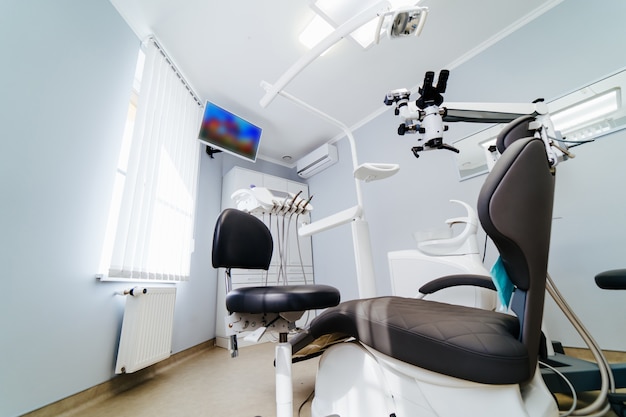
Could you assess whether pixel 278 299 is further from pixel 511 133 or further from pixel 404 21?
pixel 404 21

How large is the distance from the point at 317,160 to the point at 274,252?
5.09 feet

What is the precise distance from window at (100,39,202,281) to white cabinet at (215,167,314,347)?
0.61m

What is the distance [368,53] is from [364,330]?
2540 mm

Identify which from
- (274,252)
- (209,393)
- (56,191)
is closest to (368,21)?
(56,191)

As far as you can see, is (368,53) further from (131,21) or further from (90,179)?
(90,179)

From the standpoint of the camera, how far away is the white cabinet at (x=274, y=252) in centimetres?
265

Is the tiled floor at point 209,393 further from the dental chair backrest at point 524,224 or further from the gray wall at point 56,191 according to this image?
the dental chair backrest at point 524,224

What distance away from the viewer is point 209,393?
1.37 m

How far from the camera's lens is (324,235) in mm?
3531

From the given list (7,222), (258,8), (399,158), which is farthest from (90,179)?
(399,158)

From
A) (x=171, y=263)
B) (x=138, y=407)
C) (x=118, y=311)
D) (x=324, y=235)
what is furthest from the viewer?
(x=324, y=235)

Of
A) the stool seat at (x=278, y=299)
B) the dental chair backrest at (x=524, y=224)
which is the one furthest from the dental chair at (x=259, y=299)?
the dental chair backrest at (x=524, y=224)

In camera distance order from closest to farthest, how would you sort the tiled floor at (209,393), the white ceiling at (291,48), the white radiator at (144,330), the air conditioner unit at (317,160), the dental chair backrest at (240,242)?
the dental chair backrest at (240,242) → the tiled floor at (209,393) → the white radiator at (144,330) → the white ceiling at (291,48) → the air conditioner unit at (317,160)

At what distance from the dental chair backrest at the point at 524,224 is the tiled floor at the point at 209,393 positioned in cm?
101
